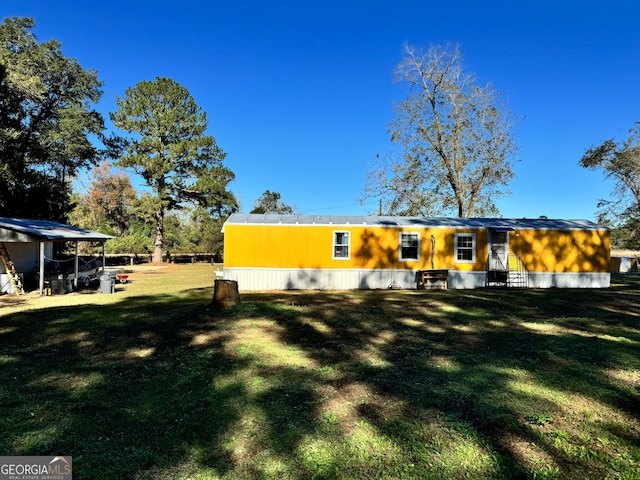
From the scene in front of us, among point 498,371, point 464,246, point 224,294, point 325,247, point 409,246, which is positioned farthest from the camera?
point 464,246

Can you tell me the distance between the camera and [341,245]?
16.8 metres

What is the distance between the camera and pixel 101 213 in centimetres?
4453

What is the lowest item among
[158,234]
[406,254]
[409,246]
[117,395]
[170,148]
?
[117,395]

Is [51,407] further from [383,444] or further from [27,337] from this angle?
[27,337]

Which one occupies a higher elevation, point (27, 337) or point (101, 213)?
point (101, 213)

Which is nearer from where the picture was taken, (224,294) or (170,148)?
(224,294)

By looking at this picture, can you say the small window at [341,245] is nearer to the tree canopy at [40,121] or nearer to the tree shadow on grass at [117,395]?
the tree shadow on grass at [117,395]

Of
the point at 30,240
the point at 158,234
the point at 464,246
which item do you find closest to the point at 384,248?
the point at 464,246

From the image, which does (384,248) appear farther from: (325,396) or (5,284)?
(5,284)

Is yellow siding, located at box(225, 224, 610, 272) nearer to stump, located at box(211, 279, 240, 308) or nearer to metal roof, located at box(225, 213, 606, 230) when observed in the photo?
metal roof, located at box(225, 213, 606, 230)

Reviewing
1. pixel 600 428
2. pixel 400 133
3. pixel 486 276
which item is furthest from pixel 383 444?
pixel 400 133

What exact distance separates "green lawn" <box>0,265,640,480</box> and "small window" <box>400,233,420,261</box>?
7.39 m

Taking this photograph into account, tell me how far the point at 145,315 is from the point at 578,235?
59.3 ft

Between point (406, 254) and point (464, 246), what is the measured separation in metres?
2.67
